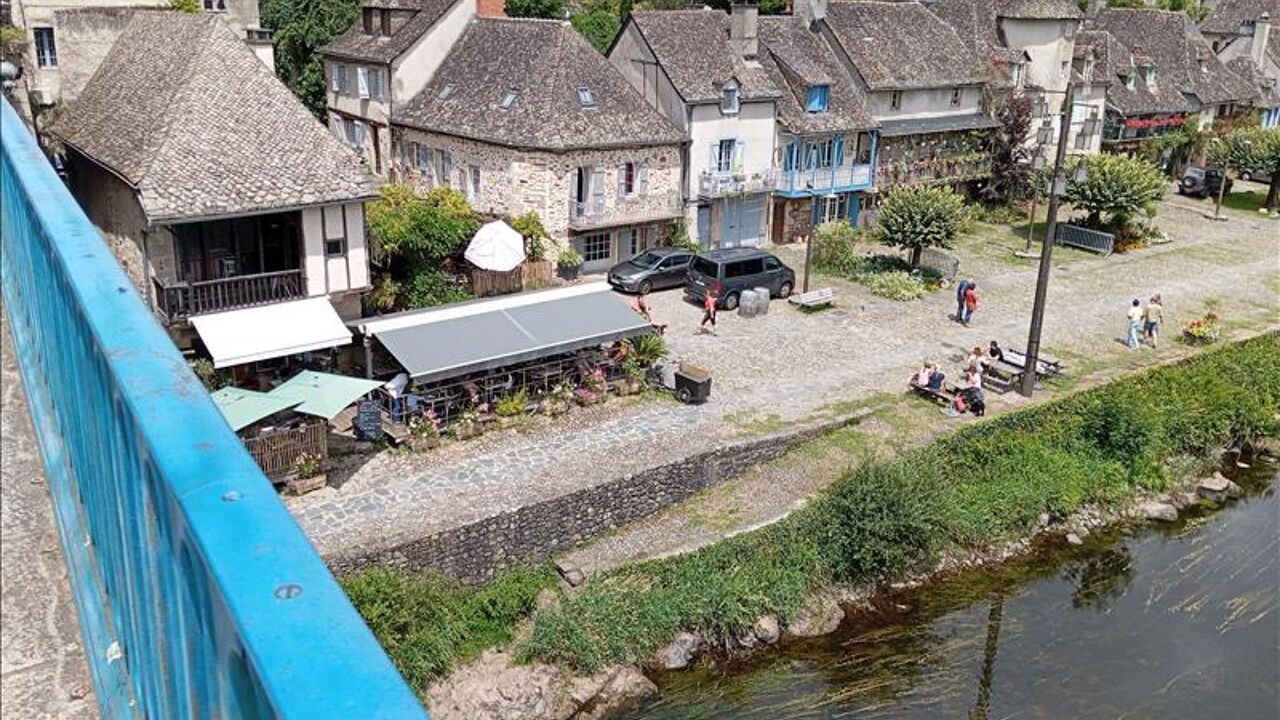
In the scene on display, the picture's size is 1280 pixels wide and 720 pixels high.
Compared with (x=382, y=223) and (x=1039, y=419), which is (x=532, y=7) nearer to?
(x=382, y=223)

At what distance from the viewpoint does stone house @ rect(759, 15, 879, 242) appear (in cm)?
3791

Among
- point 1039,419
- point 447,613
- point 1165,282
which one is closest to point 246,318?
point 447,613

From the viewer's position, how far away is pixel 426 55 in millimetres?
36594

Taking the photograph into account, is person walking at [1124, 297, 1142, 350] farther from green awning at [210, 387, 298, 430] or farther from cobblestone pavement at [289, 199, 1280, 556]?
green awning at [210, 387, 298, 430]

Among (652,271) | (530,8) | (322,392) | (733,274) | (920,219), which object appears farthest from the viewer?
(530,8)

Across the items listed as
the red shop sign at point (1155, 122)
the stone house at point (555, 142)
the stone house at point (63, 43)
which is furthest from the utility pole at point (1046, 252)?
the red shop sign at point (1155, 122)

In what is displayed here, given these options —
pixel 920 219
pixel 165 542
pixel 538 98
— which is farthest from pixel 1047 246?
pixel 165 542

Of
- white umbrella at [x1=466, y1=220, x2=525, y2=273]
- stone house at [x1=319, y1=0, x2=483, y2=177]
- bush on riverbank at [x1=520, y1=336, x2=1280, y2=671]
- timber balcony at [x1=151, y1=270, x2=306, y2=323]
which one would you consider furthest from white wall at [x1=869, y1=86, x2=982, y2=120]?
timber balcony at [x1=151, y1=270, x2=306, y2=323]

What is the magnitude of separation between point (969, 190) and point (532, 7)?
83.4 ft

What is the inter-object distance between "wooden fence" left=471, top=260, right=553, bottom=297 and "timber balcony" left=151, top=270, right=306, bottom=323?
6.89m

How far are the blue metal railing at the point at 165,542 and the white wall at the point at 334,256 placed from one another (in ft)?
61.4

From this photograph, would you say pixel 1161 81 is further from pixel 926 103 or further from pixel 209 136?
pixel 209 136

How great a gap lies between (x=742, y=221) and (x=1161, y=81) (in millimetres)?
28082

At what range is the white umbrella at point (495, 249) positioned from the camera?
29.2 m
